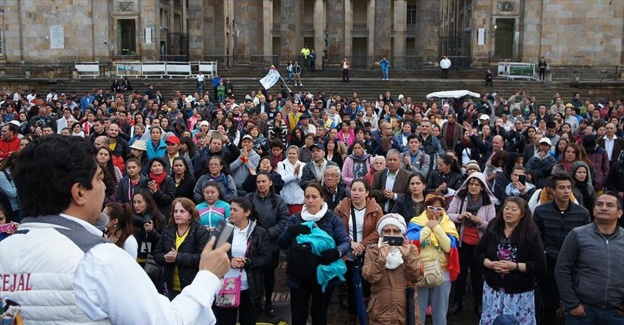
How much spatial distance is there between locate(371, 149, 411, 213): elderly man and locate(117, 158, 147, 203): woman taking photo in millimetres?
3271

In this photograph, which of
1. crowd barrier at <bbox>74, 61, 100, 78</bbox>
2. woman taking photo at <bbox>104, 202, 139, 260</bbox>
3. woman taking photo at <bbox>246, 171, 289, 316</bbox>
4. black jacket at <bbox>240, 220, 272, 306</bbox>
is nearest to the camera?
woman taking photo at <bbox>104, 202, 139, 260</bbox>

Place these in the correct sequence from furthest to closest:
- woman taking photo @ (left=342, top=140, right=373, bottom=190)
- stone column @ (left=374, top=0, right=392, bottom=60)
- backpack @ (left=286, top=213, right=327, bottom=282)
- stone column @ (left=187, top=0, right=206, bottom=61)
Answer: stone column @ (left=374, top=0, right=392, bottom=60)
stone column @ (left=187, top=0, right=206, bottom=61)
woman taking photo @ (left=342, top=140, right=373, bottom=190)
backpack @ (left=286, top=213, right=327, bottom=282)

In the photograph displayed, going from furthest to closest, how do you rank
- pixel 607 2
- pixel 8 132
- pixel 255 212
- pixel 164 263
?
pixel 607 2
pixel 8 132
pixel 255 212
pixel 164 263

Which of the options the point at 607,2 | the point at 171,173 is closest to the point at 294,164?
the point at 171,173

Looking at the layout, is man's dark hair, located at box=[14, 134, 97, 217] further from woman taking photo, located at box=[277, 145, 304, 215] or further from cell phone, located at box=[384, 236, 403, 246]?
woman taking photo, located at box=[277, 145, 304, 215]

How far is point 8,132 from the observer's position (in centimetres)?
1050

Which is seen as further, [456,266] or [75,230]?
[456,266]

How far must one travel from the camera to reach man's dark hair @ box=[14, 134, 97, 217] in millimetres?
2373

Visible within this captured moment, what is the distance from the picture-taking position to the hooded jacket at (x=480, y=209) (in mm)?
7660

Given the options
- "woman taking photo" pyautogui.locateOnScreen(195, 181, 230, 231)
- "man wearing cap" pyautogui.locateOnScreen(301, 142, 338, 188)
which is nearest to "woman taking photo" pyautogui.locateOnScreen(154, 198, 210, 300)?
"woman taking photo" pyautogui.locateOnScreen(195, 181, 230, 231)

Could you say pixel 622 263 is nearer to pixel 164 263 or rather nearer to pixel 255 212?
pixel 255 212

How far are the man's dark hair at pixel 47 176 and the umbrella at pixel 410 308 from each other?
420cm

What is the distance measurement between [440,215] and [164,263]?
314 cm

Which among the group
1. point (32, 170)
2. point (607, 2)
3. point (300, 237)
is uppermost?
point (607, 2)
